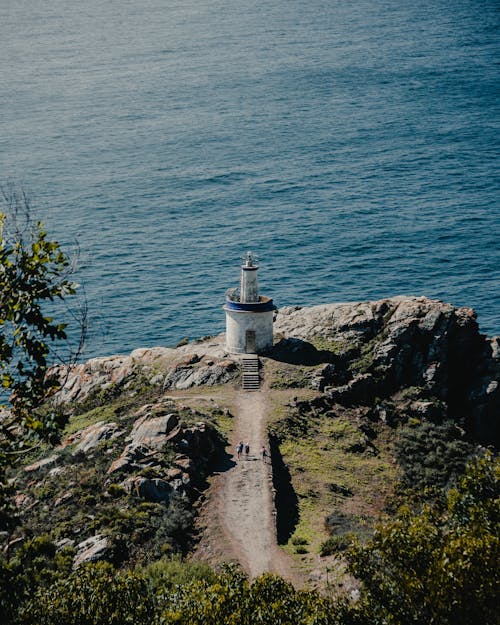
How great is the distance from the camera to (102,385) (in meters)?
68.6

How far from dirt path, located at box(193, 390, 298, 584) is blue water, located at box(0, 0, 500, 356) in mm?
22081

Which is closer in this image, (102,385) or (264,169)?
(102,385)

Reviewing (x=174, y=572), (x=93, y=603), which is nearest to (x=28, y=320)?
(x=93, y=603)

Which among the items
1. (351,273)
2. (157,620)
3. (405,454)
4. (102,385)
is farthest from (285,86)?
(157,620)

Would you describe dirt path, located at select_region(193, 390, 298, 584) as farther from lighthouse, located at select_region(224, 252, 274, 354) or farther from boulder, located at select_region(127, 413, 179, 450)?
lighthouse, located at select_region(224, 252, 274, 354)

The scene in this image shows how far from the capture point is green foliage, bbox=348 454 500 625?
979 inches

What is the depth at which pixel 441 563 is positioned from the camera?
82.9ft

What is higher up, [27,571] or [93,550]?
[27,571]

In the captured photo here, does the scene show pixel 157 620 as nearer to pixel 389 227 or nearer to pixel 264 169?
pixel 389 227

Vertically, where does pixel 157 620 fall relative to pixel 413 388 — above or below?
above

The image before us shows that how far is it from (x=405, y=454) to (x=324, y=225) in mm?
61194

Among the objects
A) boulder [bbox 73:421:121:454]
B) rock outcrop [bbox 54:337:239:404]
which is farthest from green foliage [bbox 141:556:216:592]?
rock outcrop [bbox 54:337:239:404]

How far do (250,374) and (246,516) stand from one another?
1955 centimetres

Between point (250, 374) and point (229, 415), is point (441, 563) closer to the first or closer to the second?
point (229, 415)
